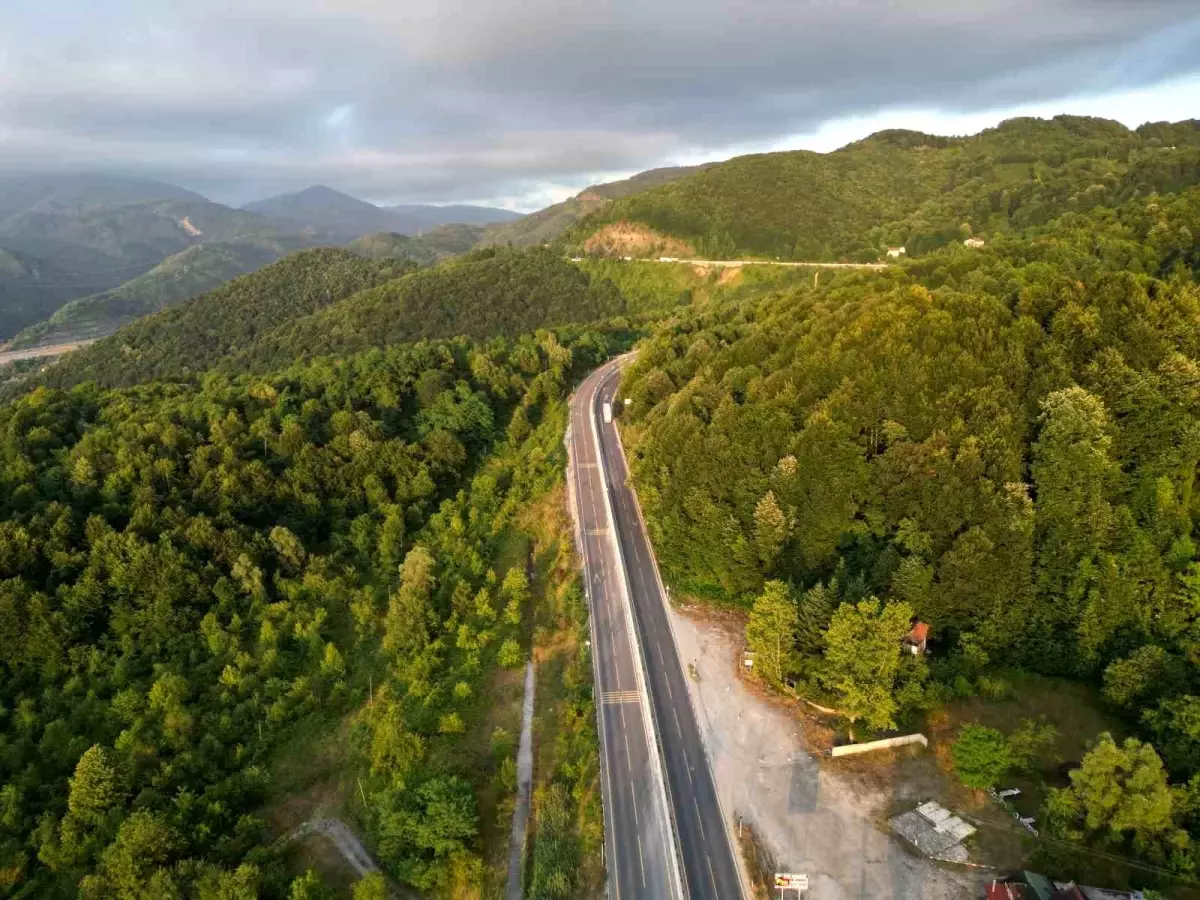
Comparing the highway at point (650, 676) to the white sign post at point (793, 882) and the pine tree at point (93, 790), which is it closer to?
the white sign post at point (793, 882)

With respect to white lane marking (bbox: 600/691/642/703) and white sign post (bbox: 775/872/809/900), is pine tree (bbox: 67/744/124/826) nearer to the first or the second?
white lane marking (bbox: 600/691/642/703)

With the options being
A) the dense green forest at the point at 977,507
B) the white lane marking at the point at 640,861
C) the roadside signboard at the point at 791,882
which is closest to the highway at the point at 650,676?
the white lane marking at the point at 640,861

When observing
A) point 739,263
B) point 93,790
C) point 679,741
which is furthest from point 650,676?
point 739,263

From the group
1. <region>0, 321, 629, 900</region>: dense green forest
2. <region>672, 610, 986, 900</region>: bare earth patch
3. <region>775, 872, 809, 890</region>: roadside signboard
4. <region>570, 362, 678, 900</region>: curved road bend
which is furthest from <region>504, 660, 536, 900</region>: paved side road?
<region>775, 872, 809, 890</region>: roadside signboard

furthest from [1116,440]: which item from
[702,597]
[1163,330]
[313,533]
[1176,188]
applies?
[1176,188]

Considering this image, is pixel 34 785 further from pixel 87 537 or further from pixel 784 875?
pixel 784 875
